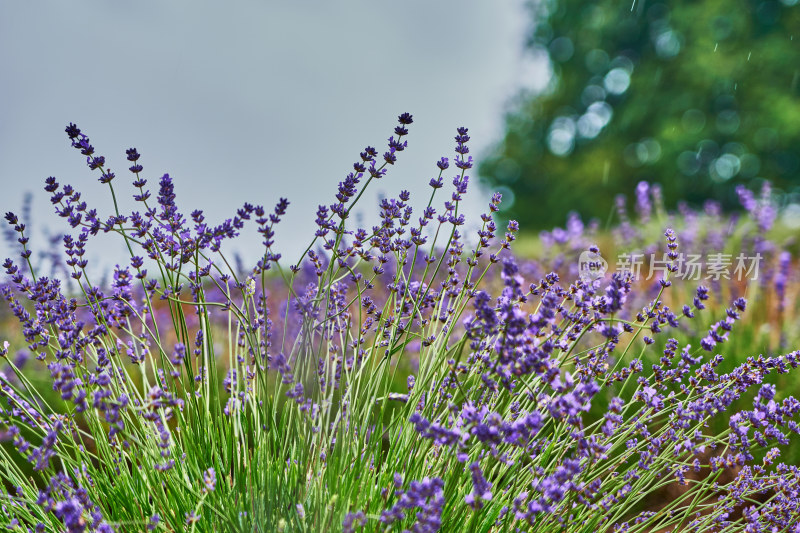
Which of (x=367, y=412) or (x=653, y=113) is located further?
(x=653, y=113)

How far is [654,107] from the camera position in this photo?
695 inches

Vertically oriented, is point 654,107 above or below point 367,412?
above

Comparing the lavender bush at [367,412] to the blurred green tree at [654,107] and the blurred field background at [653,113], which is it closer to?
the blurred field background at [653,113]

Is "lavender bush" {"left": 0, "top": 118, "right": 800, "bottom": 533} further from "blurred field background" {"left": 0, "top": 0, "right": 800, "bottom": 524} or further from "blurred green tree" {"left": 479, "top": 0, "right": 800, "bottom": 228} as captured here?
"blurred green tree" {"left": 479, "top": 0, "right": 800, "bottom": 228}

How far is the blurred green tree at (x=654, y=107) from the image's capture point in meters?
16.5

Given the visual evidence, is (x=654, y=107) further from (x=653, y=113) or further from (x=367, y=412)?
(x=367, y=412)

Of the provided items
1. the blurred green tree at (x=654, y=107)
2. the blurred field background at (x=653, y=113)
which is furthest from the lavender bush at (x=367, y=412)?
the blurred green tree at (x=654, y=107)

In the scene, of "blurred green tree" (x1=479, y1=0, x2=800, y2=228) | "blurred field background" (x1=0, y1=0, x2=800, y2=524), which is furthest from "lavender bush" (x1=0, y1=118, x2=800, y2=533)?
"blurred green tree" (x1=479, y1=0, x2=800, y2=228)

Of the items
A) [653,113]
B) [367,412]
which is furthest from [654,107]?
[367,412]

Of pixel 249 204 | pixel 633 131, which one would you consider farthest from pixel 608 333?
pixel 633 131

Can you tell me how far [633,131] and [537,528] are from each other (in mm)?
17833

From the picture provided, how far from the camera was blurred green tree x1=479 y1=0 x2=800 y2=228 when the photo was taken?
16.5 meters

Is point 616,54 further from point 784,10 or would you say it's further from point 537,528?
point 537,528

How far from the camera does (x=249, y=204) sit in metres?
1.76
